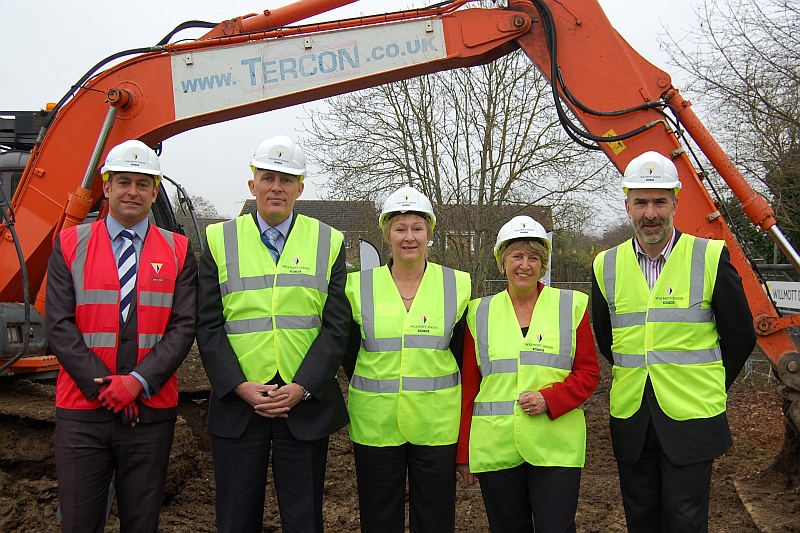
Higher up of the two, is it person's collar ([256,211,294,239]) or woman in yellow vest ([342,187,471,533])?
person's collar ([256,211,294,239])

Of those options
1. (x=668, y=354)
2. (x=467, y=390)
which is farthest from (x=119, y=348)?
(x=668, y=354)

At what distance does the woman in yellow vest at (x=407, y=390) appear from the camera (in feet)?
11.1

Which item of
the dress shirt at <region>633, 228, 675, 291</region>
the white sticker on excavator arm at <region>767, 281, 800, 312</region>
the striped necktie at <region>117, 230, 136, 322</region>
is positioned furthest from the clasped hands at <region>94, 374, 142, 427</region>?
the white sticker on excavator arm at <region>767, 281, 800, 312</region>

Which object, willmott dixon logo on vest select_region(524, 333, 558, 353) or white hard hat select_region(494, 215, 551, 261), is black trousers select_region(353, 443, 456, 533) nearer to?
willmott dixon logo on vest select_region(524, 333, 558, 353)

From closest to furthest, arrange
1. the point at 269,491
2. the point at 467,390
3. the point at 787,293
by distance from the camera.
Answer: the point at 467,390
the point at 269,491
the point at 787,293

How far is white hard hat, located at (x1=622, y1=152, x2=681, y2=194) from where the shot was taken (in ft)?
10.9

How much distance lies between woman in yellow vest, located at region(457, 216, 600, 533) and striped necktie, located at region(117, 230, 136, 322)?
1.67 m

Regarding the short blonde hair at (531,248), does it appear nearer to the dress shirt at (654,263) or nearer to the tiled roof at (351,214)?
the dress shirt at (654,263)

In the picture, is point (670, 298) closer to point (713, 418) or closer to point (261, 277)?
point (713, 418)

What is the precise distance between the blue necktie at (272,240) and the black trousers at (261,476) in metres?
0.78

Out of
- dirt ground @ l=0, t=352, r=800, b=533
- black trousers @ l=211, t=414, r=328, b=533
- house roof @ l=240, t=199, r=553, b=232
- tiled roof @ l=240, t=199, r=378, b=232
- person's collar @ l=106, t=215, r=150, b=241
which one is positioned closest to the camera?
black trousers @ l=211, t=414, r=328, b=533

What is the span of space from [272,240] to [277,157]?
1.33ft

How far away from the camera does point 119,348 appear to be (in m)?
3.36

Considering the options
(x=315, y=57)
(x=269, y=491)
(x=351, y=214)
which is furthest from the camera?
(x=351, y=214)
